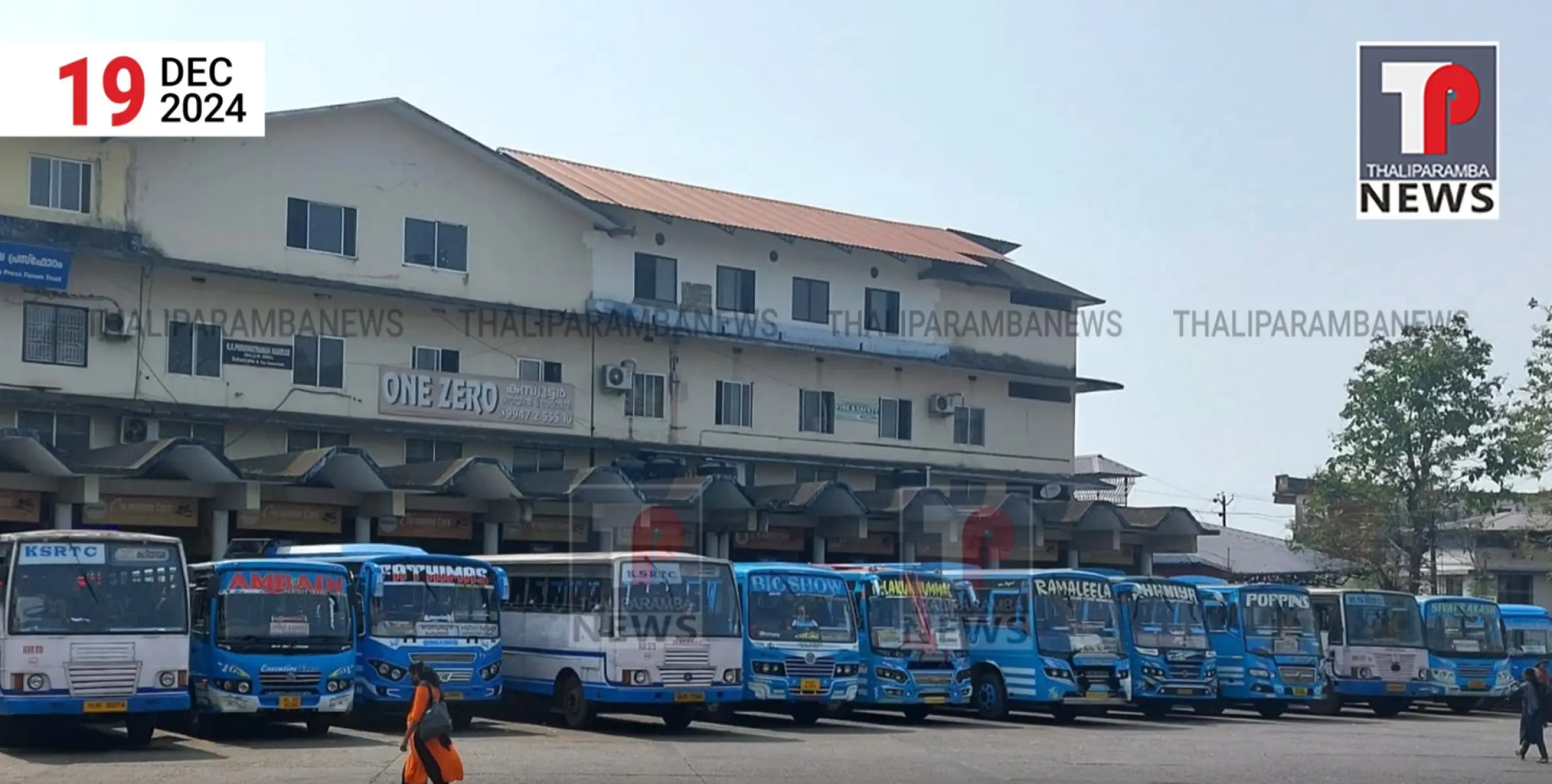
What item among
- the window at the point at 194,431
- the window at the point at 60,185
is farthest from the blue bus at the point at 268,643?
the window at the point at 60,185

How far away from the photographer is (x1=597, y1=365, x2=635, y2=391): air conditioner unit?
3828cm

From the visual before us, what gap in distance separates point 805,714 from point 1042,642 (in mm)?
3955

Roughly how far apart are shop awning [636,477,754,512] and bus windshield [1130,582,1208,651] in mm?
9581

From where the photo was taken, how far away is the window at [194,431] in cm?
3206

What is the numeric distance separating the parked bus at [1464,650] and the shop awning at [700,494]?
1331cm

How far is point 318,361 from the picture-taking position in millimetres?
34250

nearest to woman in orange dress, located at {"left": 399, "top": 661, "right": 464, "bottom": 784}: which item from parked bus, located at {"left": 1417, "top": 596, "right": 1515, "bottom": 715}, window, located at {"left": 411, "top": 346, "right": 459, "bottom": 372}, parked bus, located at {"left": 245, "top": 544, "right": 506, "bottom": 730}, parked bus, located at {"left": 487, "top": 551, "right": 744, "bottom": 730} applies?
parked bus, located at {"left": 245, "top": 544, "right": 506, "bottom": 730}

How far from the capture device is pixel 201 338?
32.7 m

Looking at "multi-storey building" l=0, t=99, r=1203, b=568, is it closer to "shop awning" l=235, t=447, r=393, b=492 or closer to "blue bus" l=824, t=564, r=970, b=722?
"shop awning" l=235, t=447, r=393, b=492

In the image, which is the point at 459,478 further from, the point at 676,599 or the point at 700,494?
the point at 676,599

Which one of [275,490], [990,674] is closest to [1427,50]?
[990,674]

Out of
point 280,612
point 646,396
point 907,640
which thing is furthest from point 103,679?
point 646,396

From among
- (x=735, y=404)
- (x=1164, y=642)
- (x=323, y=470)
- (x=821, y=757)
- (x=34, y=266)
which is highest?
(x=34, y=266)

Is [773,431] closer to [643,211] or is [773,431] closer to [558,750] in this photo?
[643,211]
